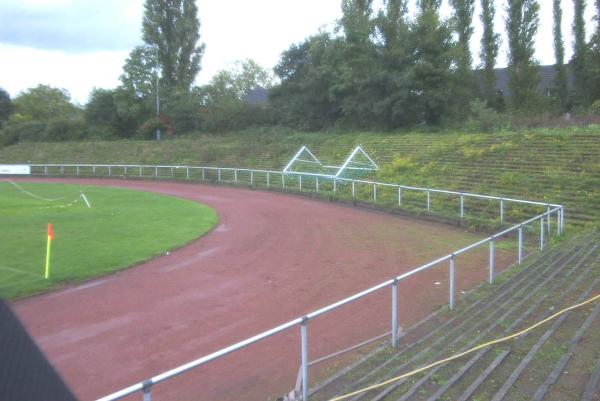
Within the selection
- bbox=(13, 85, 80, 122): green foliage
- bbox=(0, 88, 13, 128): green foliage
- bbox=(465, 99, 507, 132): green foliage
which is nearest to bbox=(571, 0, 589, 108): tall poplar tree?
bbox=(465, 99, 507, 132): green foliage

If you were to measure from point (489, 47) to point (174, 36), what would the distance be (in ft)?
100.0

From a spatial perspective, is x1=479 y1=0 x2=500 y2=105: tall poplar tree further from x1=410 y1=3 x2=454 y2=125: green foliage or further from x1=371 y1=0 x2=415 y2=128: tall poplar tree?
x1=371 y1=0 x2=415 y2=128: tall poplar tree

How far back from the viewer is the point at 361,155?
1209 inches

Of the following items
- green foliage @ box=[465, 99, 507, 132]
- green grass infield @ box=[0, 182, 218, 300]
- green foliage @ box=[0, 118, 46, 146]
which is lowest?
green grass infield @ box=[0, 182, 218, 300]

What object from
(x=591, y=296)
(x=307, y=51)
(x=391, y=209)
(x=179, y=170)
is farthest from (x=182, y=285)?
(x=307, y=51)

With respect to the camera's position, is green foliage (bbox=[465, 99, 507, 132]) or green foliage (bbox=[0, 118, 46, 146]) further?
green foliage (bbox=[0, 118, 46, 146])

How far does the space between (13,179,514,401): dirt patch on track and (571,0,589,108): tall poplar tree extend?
31.1 metres

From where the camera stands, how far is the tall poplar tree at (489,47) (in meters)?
44.3

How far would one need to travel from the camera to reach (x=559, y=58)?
44.1 metres

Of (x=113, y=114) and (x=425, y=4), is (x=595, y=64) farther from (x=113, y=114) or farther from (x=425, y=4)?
(x=113, y=114)

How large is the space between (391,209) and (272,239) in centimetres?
680

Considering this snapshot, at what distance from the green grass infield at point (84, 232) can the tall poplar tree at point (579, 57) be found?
3301 cm

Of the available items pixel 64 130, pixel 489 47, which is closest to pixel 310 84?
pixel 489 47

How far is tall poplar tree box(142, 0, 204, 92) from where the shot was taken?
53.1 metres
